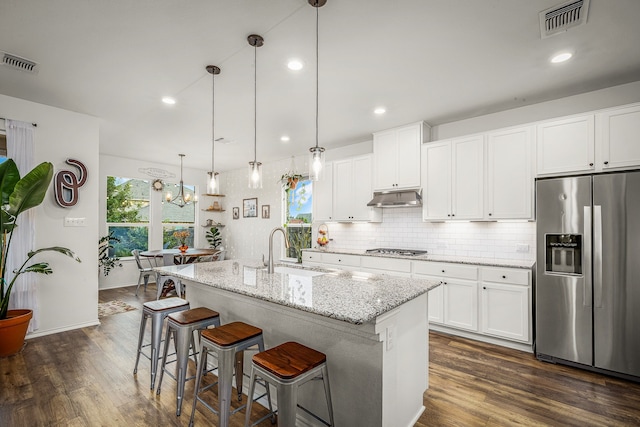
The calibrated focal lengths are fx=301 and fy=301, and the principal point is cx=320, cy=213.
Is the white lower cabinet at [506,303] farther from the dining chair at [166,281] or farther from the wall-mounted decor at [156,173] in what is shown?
the wall-mounted decor at [156,173]

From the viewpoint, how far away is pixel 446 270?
3.60 m

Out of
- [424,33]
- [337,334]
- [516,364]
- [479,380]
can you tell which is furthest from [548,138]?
[337,334]

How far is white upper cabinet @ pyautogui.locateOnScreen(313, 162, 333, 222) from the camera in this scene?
17.0ft

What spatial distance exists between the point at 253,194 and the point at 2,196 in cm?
442

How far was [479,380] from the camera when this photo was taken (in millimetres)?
2607

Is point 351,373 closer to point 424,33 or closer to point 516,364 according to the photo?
point 516,364

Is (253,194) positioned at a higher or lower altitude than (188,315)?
higher

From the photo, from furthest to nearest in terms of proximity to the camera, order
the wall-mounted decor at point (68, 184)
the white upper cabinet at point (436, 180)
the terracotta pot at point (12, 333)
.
→ 1. the white upper cabinet at point (436, 180)
2. the wall-mounted decor at point (68, 184)
3. the terracotta pot at point (12, 333)

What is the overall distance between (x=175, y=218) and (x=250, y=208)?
187 cm

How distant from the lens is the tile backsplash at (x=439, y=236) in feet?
11.8

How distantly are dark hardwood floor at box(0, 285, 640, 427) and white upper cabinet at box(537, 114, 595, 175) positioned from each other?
1.95 m

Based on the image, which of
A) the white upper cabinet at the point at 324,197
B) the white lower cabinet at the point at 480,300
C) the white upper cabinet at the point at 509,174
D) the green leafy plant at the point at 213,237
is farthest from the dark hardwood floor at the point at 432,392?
the green leafy plant at the point at 213,237

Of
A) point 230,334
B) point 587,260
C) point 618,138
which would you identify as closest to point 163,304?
point 230,334

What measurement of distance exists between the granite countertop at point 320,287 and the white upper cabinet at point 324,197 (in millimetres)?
2471
